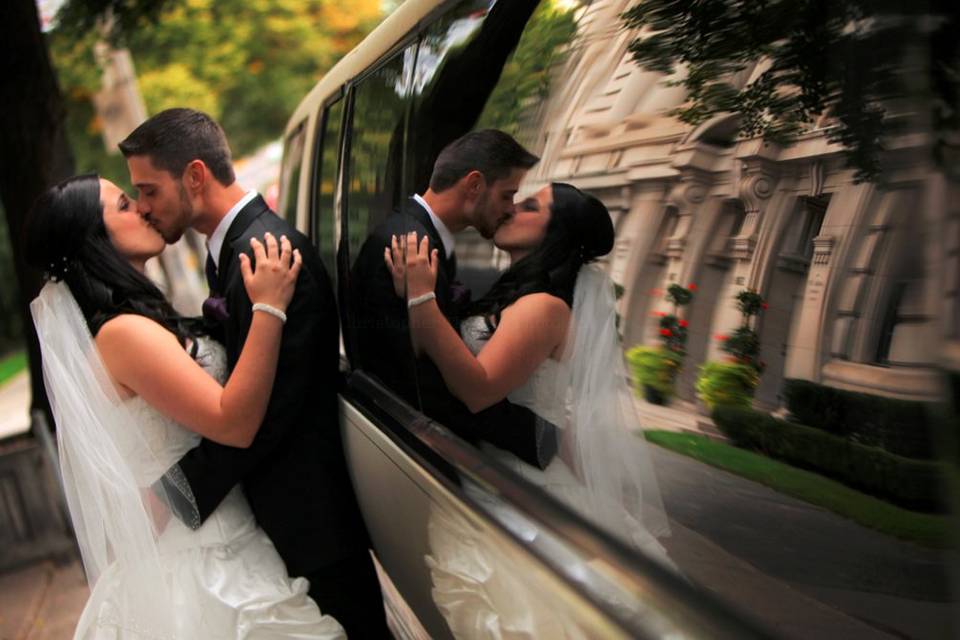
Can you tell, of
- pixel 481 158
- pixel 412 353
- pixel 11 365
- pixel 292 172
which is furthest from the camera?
pixel 11 365

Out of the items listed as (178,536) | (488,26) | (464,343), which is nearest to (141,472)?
(178,536)

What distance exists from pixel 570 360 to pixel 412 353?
33.0 inches

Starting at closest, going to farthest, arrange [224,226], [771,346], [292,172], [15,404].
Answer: [771,346] → [224,226] → [292,172] → [15,404]

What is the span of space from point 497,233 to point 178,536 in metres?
1.38

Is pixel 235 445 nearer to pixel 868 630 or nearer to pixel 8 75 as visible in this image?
pixel 868 630

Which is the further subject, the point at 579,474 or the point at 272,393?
the point at 272,393

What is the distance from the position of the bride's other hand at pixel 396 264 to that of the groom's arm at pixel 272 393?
27 centimetres

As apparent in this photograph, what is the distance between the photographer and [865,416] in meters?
0.98

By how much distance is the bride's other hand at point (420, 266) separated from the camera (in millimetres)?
2117

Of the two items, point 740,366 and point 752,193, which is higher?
point 752,193

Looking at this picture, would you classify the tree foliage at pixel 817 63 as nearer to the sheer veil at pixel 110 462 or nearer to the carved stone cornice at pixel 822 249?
the carved stone cornice at pixel 822 249

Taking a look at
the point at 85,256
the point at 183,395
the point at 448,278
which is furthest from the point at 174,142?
the point at 448,278

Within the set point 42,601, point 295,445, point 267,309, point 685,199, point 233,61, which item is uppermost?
point 233,61

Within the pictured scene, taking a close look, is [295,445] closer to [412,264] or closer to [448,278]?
[412,264]
